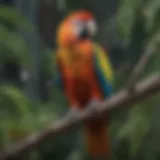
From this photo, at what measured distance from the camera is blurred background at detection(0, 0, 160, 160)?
0.74 metres

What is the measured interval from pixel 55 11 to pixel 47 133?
3.14ft

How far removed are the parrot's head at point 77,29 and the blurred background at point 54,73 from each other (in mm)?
51

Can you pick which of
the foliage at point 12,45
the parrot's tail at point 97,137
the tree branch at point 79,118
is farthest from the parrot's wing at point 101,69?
the foliage at point 12,45

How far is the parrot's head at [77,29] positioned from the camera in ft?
4.33

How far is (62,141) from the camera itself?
4.02 ft

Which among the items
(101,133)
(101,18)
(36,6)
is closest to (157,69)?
(101,133)

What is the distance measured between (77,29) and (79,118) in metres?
0.51

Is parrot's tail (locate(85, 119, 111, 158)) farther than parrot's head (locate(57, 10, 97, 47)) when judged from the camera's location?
No

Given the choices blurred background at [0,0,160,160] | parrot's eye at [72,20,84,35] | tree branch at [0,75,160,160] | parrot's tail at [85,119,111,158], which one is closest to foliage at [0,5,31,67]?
blurred background at [0,0,160,160]

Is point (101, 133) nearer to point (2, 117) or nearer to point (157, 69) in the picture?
point (157, 69)

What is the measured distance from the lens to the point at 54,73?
1337 mm

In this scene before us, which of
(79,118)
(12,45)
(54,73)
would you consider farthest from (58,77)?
(12,45)

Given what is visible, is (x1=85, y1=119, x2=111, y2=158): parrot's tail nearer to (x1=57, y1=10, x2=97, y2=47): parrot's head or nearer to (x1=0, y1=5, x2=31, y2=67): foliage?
(x1=57, y1=10, x2=97, y2=47): parrot's head

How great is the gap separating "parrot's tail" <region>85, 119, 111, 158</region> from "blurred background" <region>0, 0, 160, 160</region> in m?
0.02
